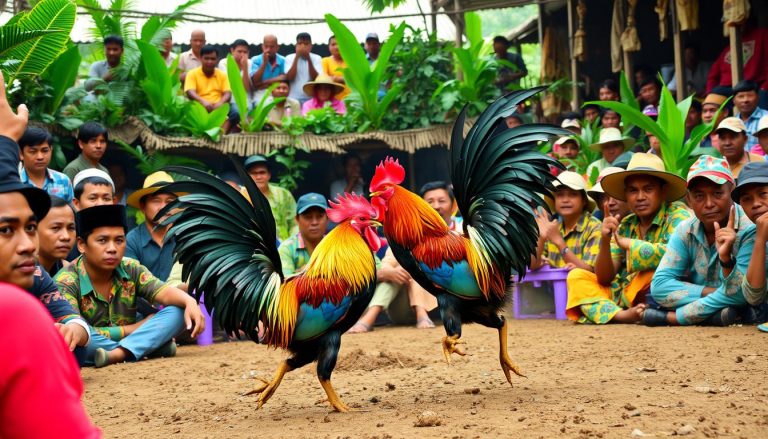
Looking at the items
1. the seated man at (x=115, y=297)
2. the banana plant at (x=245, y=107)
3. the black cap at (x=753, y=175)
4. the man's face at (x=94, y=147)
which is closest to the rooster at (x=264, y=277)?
the seated man at (x=115, y=297)

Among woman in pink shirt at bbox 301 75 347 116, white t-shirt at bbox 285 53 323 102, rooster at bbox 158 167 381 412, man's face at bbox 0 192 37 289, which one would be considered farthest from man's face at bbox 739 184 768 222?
white t-shirt at bbox 285 53 323 102

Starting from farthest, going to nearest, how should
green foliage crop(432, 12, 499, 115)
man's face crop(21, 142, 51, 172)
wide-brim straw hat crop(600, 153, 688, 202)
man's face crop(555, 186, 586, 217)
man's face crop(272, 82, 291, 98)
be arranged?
1. man's face crop(272, 82, 291, 98)
2. green foliage crop(432, 12, 499, 115)
3. man's face crop(555, 186, 586, 217)
4. man's face crop(21, 142, 51, 172)
5. wide-brim straw hat crop(600, 153, 688, 202)

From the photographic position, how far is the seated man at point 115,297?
6.48 m

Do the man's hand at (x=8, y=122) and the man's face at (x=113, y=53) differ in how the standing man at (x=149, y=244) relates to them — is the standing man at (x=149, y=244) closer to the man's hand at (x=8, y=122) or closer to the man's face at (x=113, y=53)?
the man's face at (x=113, y=53)

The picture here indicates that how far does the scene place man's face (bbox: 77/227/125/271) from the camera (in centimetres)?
646

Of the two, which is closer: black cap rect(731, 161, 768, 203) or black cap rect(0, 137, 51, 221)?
black cap rect(0, 137, 51, 221)

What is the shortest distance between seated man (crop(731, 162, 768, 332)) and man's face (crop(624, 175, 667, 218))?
1049 millimetres

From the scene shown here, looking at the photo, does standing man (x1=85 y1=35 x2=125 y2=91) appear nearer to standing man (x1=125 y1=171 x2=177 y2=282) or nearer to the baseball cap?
standing man (x1=125 y1=171 x2=177 y2=282)

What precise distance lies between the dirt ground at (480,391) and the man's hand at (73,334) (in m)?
0.37

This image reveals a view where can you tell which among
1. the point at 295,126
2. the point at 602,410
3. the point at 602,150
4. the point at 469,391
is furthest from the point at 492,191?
the point at 295,126

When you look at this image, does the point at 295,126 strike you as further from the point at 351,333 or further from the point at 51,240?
the point at 51,240

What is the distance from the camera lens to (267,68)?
1261 centimetres

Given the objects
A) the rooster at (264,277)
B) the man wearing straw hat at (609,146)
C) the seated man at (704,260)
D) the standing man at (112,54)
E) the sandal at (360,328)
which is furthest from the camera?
the standing man at (112,54)

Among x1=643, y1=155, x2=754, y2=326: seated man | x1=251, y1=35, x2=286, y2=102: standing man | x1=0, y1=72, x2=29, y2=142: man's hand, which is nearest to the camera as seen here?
x1=0, y1=72, x2=29, y2=142: man's hand
